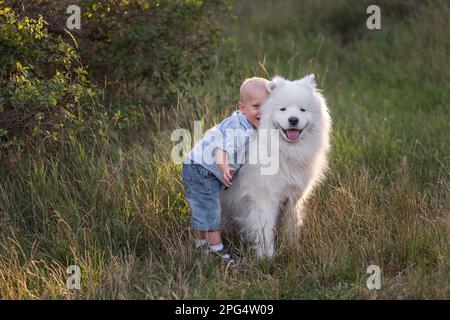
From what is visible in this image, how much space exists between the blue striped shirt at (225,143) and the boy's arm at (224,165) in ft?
0.14

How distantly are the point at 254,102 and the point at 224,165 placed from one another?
21.1 inches

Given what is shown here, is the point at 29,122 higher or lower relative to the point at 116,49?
lower

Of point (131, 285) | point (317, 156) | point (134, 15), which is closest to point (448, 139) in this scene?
point (317, 156)

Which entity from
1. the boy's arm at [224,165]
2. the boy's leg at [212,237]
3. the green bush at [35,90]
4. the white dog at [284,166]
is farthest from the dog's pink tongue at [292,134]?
the green bush at [35,90]

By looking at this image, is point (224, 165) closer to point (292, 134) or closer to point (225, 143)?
point (225, 143)

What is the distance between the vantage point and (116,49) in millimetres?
6871

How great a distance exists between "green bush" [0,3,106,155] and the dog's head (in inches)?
60.2

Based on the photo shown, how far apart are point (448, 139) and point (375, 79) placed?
302 centimetres

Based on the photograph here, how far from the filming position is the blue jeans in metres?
5.16

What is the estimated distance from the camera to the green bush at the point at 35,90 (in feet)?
18.1

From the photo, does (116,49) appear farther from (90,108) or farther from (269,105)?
(269,105)

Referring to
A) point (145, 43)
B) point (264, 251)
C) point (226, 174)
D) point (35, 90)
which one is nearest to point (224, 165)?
point (226, 174)

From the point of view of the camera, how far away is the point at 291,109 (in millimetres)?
5027

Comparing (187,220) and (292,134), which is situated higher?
(292,134)
